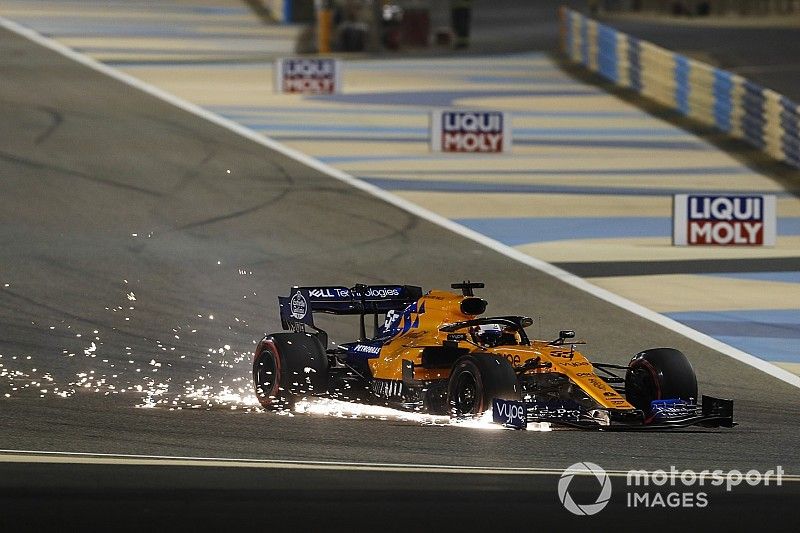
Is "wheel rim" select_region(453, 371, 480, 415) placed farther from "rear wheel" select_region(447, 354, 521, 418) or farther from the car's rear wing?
the car's rear wing

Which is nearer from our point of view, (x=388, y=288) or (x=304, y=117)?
(x=388, y=288)

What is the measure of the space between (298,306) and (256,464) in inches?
140

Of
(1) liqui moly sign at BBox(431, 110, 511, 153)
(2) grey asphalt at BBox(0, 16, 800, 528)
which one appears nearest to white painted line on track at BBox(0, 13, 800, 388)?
(2) grey asphalt at BBox(0, 16, 800, 528)

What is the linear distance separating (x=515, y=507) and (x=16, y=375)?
19.5 ft

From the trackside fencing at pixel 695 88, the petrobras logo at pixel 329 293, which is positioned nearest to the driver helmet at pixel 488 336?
the petrobras logo at pixel 329 293

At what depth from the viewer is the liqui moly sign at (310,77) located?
126 ft

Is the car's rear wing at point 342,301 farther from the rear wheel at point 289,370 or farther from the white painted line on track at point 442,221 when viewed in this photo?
the white painted line on track at point 442,221

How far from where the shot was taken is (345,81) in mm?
41062

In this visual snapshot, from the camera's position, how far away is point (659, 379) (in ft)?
42.4

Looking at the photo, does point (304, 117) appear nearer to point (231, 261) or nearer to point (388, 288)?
point (231, 261)

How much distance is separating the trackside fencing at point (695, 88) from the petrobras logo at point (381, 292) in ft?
51.2

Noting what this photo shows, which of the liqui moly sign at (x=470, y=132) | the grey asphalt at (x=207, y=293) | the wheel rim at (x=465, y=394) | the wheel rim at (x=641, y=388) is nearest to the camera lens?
the grey asphalt at (x=207, y=293)

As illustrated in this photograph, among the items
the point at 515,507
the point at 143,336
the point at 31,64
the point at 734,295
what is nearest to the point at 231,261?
the point at 143,336

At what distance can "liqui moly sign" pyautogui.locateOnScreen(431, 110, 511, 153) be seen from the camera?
30.9m
